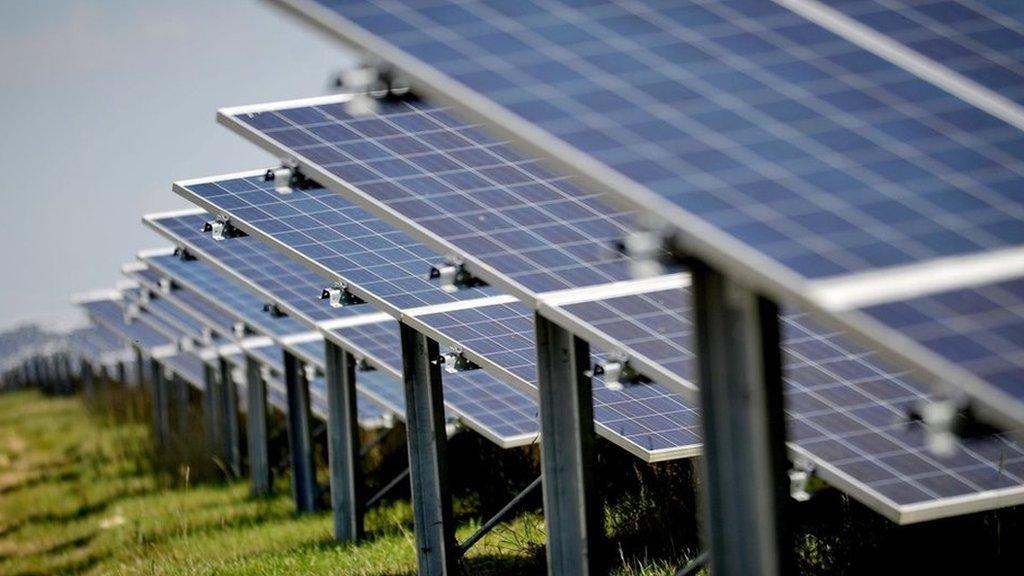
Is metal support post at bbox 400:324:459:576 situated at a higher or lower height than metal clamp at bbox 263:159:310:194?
lower

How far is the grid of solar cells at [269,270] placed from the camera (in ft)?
57.9

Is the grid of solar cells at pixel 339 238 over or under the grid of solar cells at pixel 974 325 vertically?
under

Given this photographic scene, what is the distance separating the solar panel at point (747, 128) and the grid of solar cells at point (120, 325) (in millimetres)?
27401

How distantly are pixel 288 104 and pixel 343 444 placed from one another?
21.4 ft

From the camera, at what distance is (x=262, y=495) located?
23859 mm

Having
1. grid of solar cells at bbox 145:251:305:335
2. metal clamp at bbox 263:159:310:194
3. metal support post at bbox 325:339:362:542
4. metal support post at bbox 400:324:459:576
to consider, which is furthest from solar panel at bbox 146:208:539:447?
metal clamp at bbox 263:159:310:194

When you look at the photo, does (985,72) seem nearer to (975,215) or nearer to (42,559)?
(975,215)

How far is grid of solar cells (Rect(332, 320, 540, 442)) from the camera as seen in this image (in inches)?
579

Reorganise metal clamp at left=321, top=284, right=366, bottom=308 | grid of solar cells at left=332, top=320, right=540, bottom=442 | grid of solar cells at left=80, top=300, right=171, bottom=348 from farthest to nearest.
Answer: grid of solar cells at left=80, top=300, right=171, bottom=348 → grid of solar cells at left=332, top=320, right=540, bottom=442 → metal clamp at left=321, top=284, right=366, bottom=308

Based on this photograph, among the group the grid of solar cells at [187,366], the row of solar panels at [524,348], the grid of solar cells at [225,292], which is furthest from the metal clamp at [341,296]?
the grid of solar cells at [187,366]

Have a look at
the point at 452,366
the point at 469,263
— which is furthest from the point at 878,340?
the point at 452,366

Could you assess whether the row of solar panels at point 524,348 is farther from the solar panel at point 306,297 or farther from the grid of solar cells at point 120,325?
the grid of solar cells at point 120,325

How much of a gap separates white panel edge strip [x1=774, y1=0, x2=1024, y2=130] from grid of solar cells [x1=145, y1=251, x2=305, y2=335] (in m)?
13.5

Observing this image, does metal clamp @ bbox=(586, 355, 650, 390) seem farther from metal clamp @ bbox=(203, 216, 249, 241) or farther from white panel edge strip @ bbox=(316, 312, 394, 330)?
white panel edge strip @ bbox=(316, 312, 394, 330)
